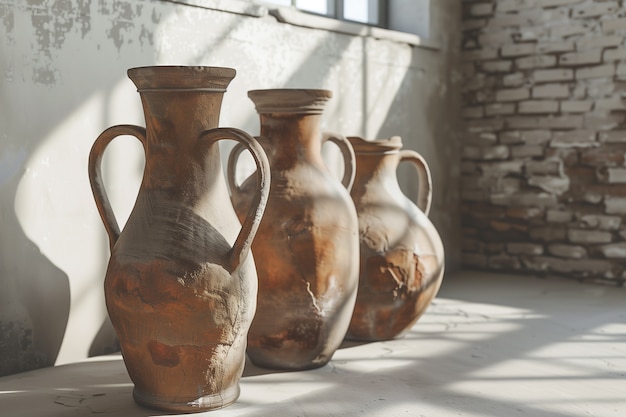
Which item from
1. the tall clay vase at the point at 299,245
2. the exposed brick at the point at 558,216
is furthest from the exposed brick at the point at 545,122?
the tall clay vase at the point at 299,245

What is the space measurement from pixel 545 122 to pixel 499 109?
0.29 meters

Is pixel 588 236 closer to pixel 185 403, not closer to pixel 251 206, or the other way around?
pixel 251 206

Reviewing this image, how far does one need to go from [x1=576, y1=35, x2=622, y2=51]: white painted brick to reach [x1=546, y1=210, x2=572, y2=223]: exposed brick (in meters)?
0.91

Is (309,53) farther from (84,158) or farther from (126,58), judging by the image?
(84,158)

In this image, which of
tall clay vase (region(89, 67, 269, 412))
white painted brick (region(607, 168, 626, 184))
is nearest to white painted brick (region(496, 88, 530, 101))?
white painted brick (region(607, 168, 626, 184))

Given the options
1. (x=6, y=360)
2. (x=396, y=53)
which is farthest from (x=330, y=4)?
(x=6, y=360)


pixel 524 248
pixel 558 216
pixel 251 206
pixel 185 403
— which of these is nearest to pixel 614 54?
pixel 558 216

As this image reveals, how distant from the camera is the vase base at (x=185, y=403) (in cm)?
220

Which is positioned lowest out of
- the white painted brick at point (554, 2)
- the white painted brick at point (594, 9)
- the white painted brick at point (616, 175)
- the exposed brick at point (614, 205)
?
the exposed brick at point (614, 205)

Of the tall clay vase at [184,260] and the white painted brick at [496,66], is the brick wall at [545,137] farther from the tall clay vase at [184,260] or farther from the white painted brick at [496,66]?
the tall clay vase at [184,260]

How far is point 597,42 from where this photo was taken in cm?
432

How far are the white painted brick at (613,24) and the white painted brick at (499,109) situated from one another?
Result: 2.16 ft

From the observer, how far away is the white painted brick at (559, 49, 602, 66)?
4.33 m

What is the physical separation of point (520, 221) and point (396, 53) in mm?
1241
